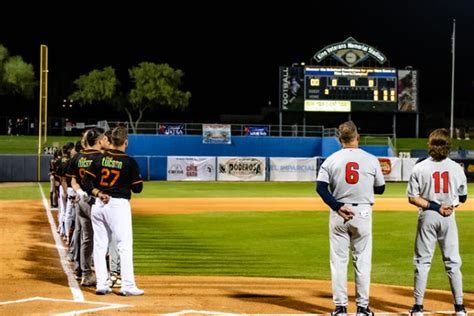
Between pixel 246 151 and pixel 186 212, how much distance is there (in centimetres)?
3055

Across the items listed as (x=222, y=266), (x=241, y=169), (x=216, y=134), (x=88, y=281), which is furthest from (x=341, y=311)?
(x=216, y=134)

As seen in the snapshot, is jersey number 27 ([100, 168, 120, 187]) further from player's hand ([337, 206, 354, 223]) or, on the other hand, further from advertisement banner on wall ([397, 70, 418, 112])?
advertisement banner on wall ([397, 70, 418, 112])

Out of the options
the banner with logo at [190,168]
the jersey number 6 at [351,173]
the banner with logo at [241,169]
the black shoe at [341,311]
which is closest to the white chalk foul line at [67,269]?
the black shoe at [341,311]

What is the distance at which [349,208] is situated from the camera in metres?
6.54

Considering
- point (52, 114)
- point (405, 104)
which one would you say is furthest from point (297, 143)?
point (52, 114)

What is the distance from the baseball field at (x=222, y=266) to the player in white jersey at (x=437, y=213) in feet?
1.90

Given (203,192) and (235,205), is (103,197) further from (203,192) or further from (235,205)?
(203,192)

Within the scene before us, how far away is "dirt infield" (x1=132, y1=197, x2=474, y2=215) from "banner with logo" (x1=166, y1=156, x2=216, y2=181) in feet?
57.3

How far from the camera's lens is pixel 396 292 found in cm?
843

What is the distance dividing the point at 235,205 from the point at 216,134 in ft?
88.8

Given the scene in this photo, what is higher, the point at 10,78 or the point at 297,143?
the point at 10,78

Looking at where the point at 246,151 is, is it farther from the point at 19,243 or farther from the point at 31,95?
the point at 19,243

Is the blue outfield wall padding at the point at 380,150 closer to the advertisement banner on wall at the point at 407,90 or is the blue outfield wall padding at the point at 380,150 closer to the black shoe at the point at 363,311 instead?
the advertisement banner on wall at the point at 407,90

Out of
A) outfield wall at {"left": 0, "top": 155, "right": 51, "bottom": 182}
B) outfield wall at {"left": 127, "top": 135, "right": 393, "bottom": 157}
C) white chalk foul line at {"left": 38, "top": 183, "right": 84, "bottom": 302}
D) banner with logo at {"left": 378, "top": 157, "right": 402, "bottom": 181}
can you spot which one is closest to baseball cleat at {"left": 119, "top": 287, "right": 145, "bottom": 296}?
white chalk foul line at {"left": 38, "top": 183, "right": 84, "bottom": 302}
